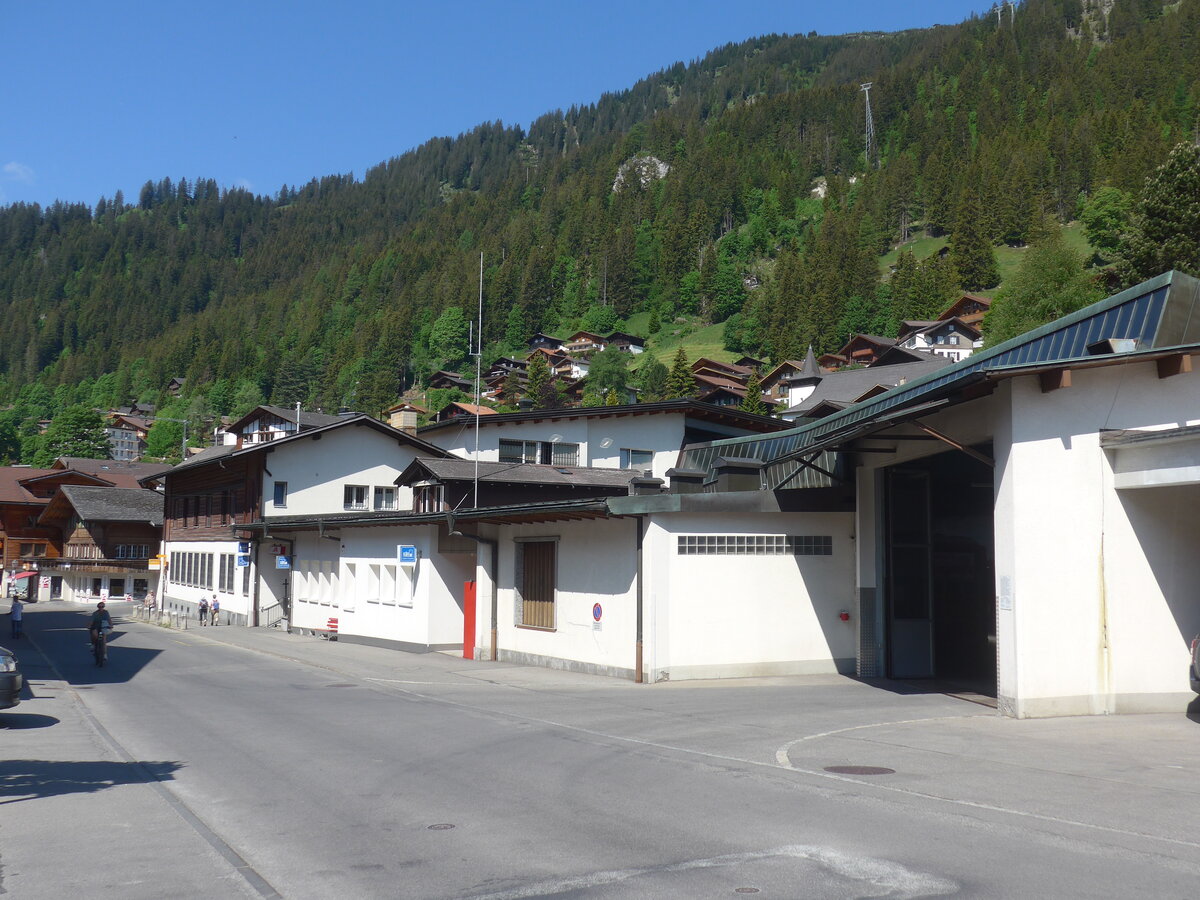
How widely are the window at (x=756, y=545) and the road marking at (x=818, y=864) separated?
45.0ft

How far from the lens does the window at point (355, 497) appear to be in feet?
151

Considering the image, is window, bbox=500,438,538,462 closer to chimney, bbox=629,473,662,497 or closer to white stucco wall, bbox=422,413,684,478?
white stucco wall, bbox=422,413,684,478

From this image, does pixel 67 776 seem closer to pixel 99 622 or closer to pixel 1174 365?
pixel 1174 365

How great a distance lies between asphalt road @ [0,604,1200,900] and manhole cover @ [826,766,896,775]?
13cm

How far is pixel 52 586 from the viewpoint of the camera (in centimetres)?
7694

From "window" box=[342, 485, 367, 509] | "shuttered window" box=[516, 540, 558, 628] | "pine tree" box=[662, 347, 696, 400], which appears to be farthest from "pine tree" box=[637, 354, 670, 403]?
"shuttered window" box=[516, 540, 558, 628]

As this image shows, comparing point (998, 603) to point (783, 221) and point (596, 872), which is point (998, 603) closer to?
point (596, 872)

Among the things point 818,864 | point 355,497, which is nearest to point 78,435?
point 355,497

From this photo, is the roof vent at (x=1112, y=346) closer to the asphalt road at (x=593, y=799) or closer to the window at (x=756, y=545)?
the asphalt road at (x=593, y=799)

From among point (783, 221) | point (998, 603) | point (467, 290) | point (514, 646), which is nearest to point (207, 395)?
point (467, 290)

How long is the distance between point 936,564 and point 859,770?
1184cm

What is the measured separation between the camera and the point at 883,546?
72.6 feet

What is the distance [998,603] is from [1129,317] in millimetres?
4967

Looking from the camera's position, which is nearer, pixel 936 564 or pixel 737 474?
pixel 936 564
